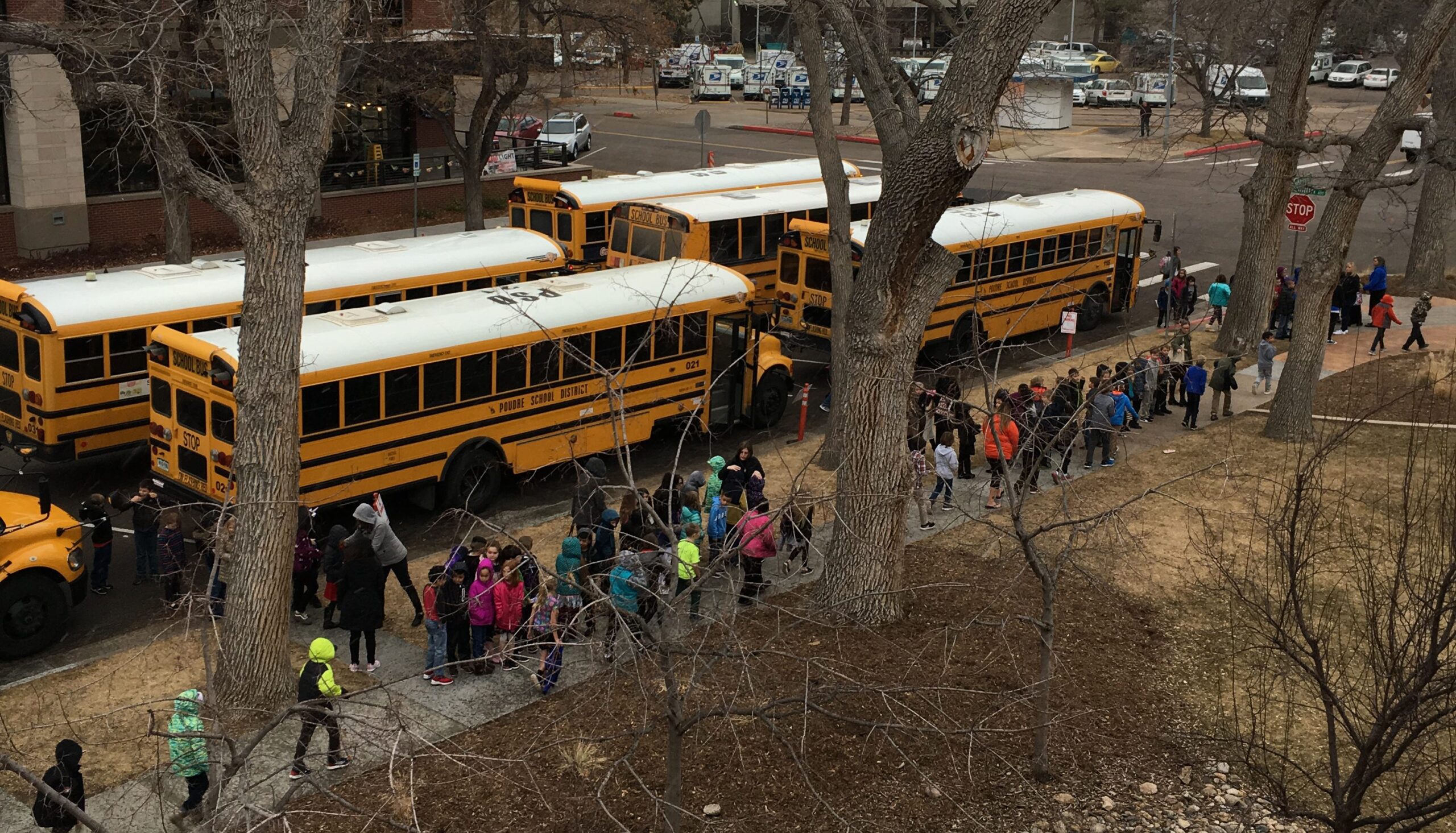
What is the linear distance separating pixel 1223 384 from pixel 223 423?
581 inches

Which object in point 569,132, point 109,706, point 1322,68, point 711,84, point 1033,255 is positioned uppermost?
point 1322,68

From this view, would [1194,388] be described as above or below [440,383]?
below

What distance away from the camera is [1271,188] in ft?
79.3

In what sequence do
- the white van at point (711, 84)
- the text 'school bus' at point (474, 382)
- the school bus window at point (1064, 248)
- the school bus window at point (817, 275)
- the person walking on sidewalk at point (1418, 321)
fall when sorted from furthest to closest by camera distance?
the white van at point (711, 84)
the school bus window at point (1064, 248)
the person walking on sidewalk at point (1418, 321)
the school bus window at point (817, 275)
the text 'school bus' at point (474, 382)

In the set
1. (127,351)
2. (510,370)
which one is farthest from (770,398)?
(127,351)

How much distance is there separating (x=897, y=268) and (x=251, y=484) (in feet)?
19.3

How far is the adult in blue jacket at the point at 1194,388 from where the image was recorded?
20750mm

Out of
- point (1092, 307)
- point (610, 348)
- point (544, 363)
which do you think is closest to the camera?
point (544, 363)

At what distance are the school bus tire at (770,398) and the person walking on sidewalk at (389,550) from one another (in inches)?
302

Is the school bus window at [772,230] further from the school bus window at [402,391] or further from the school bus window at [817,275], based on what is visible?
the school bus window at [402,391]

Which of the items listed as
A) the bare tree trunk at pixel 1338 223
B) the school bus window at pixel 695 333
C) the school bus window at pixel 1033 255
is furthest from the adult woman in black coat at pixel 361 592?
the school bus window at pixel 1033 255

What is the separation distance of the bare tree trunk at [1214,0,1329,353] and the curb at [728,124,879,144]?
25.5 metres

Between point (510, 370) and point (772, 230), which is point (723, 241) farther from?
point (510, 370)

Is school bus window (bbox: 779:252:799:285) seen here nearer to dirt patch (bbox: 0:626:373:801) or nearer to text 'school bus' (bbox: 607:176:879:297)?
text 'school bus' (bbox: 607:176:879:297)
